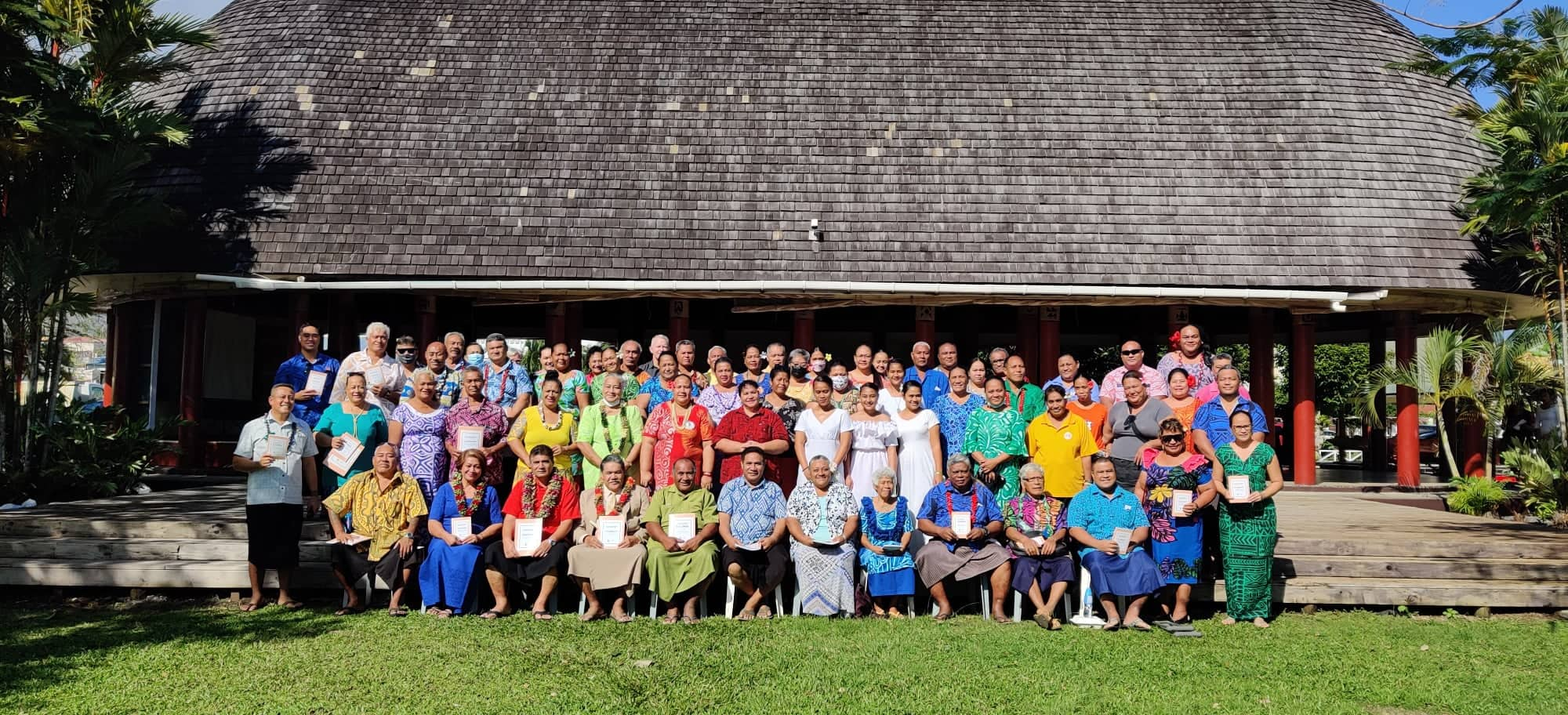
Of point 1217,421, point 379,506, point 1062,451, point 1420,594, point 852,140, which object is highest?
point 852,140

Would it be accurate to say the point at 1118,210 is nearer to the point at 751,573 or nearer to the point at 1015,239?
the point at 1015,239

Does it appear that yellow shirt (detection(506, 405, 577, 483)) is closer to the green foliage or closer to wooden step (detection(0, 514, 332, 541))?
wooden step (detection(0, 514, 332, 541))

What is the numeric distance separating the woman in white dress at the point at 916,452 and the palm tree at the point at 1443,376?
750cm

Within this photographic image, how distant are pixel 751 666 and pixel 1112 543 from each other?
110 inches

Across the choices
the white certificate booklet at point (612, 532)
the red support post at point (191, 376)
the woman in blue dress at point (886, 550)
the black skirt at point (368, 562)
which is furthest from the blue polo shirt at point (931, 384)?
the red support post at point (191, 376)

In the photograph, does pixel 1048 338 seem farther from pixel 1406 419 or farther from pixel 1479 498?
pixel 1479 498

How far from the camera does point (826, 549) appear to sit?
7.36 meters

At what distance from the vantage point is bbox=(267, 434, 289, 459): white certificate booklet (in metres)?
7.55

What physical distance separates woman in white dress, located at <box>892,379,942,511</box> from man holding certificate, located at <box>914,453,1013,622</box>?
0.44m

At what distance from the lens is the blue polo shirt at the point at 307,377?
896cm

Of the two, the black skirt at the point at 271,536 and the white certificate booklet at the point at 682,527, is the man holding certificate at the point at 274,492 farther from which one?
the white certificate booklet at the point at 682,527

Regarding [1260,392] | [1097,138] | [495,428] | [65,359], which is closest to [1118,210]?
[1097,138]

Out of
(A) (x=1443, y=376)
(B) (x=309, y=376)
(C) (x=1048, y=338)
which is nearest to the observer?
(B) (x=309, y=376)

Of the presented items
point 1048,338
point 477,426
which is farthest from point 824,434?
point 1048,338
